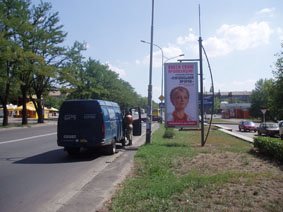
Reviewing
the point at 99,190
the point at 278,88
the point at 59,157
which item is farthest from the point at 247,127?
the point at 99,190

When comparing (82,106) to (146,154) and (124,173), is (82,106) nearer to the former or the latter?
(146,154)

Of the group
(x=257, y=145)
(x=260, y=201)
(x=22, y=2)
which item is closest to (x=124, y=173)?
(x=260, y=201)

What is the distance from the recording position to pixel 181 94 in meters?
22.1

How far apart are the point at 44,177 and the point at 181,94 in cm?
1170

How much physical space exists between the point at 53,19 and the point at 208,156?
42.5m

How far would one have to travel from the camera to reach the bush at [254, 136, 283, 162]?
13.1m

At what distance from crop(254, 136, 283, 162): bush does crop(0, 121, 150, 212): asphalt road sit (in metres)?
5.27

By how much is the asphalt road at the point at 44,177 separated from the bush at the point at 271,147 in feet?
17.3

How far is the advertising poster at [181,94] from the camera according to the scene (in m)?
21.8

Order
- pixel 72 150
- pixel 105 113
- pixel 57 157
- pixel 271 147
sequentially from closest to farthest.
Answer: pixel 271 147 < pixel 57 157 < pixel 105 113 < pixel 72 150

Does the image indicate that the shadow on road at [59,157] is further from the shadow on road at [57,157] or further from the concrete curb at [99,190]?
the concrete curb at [99,190]

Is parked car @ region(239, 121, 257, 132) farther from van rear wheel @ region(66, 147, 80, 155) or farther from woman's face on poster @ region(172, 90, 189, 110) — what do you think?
van rear wheel @ region(66, 147, 80, 155)

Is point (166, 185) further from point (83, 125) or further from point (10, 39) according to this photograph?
point (10, 39)

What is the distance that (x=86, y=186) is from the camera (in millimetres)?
9938
